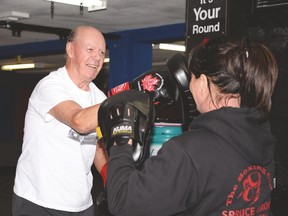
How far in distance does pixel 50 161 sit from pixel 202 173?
1.12m

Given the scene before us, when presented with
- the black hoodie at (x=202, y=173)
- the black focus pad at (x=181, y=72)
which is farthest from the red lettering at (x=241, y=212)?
the black focus pad at (x=181, y=72)

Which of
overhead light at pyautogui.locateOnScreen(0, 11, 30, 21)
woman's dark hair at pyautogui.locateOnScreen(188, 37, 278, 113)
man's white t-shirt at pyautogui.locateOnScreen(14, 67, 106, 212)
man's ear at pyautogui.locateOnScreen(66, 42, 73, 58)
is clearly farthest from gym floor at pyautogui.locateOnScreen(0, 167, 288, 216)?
overhead light at pyautogui.locateOnScreen(0, 11, 30, 21)

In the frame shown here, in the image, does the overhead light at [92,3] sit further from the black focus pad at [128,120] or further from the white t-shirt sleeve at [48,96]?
the black focus pad at [128,120]

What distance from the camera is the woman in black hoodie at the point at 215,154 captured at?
115cm

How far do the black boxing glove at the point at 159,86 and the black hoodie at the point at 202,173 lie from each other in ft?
1.95

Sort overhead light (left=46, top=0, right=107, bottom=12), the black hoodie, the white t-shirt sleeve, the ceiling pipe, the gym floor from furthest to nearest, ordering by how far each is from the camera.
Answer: the ceiling pipe
overhead light (left=46, top=0, right=107, bottom=12)
the gym floor
the white t-shirt sleeve
the black hoodie

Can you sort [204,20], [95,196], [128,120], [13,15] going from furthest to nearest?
[95,196]
[13,15]
[204,20]
[128,120]

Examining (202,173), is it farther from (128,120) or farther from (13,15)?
(13,15)

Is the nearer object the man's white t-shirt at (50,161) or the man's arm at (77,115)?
the man's arm at (77,115)

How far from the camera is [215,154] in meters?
1.18

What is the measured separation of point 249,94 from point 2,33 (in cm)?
623

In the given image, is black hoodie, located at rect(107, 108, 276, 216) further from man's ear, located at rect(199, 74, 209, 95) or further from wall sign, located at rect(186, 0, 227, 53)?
→ wall sign, located at rect(186, 0, 227, 53)

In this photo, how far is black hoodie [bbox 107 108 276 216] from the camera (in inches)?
45.2

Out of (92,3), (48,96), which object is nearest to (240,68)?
(48,96)
